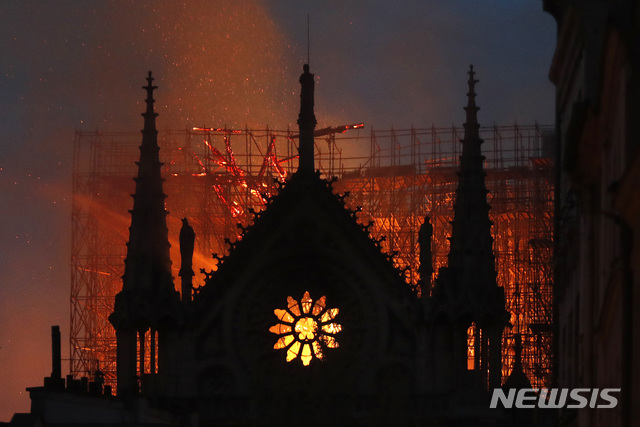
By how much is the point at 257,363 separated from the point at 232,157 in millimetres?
32559

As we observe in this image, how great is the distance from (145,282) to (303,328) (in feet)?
15.4

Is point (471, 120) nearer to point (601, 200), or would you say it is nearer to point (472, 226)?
point (472, 226)

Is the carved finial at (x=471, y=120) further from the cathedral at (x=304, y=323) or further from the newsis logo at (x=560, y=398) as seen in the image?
the newsis logo at (x=560, y=398)

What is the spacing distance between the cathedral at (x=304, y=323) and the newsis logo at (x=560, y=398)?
68 centimetres

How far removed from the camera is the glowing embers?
53.2 meters

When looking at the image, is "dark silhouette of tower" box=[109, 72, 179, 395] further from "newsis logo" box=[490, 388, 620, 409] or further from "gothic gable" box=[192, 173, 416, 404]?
"newsis logo" box=[490, 388, 620, 409]

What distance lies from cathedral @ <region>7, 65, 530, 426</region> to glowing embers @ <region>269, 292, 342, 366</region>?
4cm

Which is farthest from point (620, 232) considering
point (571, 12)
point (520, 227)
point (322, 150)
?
point (322, 150)

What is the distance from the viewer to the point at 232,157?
3329 inches

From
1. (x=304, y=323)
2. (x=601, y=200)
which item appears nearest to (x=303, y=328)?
(x=304, y=323)

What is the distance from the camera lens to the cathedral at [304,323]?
51.0 m

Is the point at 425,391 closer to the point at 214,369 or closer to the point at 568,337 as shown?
the point at 214,369

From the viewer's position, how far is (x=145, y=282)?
52.1 meters

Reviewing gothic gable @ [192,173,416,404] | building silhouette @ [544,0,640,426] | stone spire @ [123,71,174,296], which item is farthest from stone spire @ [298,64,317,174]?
building silhouette @ [544,0,640,426]
